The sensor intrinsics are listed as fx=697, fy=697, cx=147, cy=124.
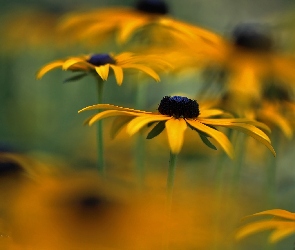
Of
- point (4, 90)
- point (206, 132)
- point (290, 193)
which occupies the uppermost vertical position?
point (4, 90)

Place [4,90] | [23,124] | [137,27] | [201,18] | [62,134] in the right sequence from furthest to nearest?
[201,18], [4,90], [23,124], [62,134], [137,27]

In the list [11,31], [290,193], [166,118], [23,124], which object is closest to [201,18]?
[11,31]

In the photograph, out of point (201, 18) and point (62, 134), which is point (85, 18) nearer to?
point (62, 134)

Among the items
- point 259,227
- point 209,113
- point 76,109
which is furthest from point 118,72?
point 76,109

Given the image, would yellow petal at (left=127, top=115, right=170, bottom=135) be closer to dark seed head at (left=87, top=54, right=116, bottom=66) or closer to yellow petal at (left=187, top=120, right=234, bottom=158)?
yellow petal at (left=187, top=120, right=234, bottom=158)

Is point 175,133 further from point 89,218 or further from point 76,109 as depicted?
point 76,109

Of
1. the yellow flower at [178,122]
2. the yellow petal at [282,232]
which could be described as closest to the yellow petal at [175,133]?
the yellow flower at [178,122]
